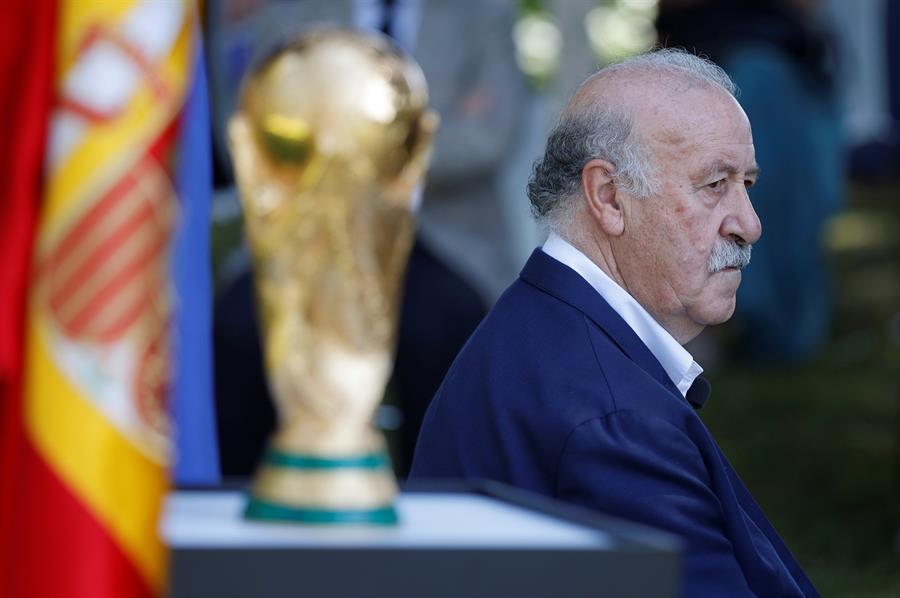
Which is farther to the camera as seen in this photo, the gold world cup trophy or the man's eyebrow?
the man's eyebrow

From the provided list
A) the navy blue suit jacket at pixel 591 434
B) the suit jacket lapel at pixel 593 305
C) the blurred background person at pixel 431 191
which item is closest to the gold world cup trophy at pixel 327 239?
the navy blue suit jacket at pixel 591 434

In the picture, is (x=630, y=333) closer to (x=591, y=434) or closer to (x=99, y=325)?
(x=591, y=434)

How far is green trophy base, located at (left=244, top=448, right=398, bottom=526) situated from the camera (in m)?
1.67

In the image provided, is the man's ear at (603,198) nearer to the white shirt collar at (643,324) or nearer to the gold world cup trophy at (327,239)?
the white shirt collar at (643,324)

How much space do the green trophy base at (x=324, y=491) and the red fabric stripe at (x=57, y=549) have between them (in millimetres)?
172

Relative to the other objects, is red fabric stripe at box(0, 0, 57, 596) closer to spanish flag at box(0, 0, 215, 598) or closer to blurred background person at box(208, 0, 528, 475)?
spanish flag at box(0, 0, 215, 598)

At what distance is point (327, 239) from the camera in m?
1.69

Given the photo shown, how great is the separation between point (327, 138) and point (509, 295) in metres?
1.39

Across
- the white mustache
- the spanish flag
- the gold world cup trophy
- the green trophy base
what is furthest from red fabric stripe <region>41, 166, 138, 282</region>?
the white mustache

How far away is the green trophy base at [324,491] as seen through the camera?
1672 mm

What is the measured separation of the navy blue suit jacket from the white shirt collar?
0.08m

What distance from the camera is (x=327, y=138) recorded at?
1661 mm

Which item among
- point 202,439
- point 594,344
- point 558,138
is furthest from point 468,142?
point 202,439

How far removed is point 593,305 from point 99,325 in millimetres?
1433
